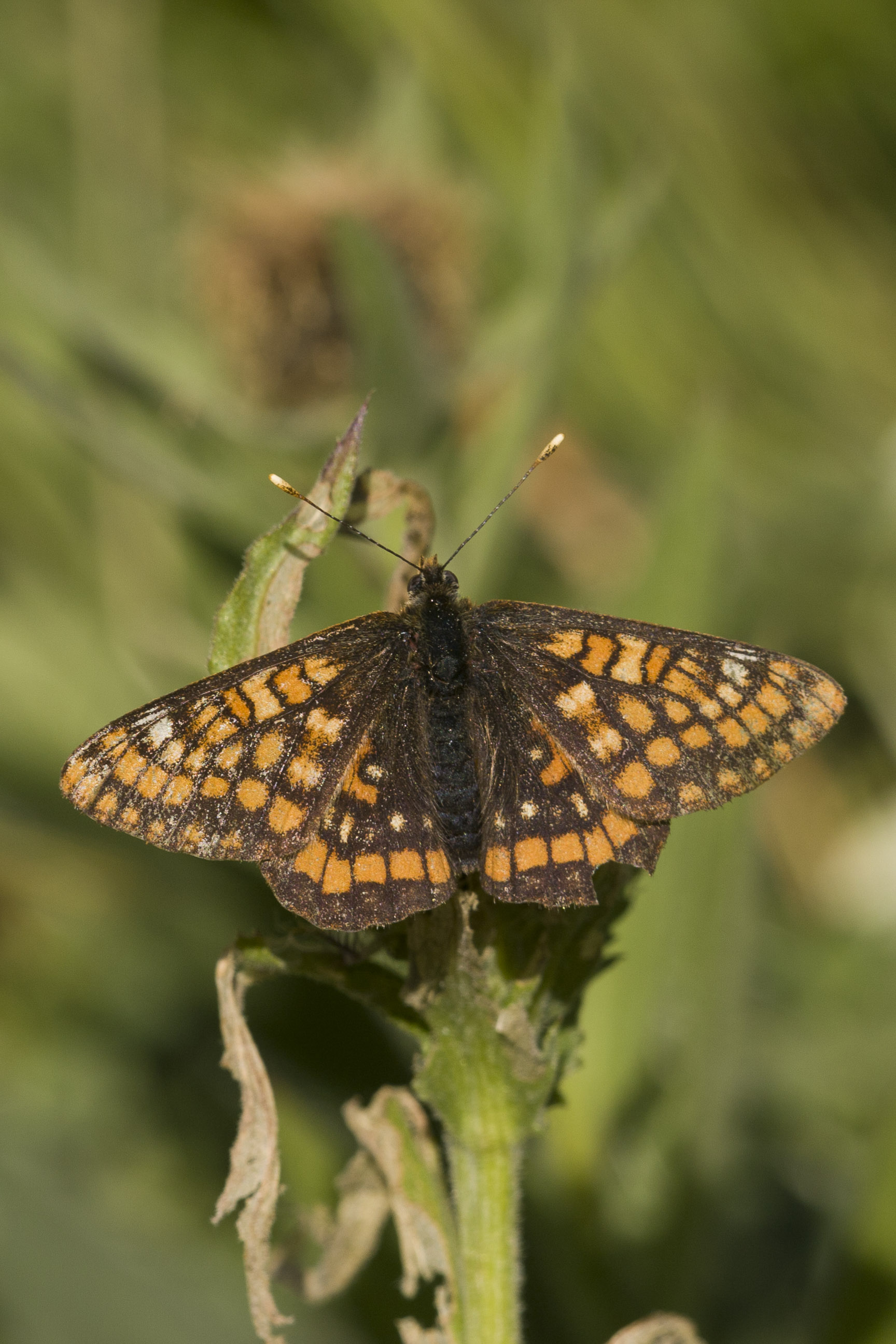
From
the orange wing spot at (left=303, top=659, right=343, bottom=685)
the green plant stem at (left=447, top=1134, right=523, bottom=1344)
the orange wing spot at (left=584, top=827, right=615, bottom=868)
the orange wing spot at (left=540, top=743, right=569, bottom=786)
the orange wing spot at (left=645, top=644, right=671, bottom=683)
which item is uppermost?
the orange wing spot at (left=303, top=659, right=343, bottom=685)

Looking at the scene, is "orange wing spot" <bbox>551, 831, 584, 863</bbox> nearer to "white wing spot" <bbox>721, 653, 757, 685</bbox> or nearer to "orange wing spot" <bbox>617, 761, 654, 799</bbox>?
"orange wing spot" <bbox>617, 761, 654, 799</bbox>

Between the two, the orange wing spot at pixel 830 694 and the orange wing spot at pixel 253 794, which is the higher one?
the orange wing spot at pixel 253 794

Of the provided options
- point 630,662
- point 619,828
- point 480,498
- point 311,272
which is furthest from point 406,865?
point 311,272

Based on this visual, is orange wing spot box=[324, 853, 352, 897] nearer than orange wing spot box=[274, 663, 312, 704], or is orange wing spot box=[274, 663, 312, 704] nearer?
orange wing spot box=[324, 853, 352, 897]

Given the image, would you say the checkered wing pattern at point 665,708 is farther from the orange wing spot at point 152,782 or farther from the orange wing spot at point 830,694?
the orange wing spot at point 152,782

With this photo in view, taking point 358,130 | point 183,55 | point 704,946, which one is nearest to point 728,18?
point 358,130

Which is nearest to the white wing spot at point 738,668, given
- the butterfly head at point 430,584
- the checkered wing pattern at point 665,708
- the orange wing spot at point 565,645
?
the checkered wing pattern at point 665,708

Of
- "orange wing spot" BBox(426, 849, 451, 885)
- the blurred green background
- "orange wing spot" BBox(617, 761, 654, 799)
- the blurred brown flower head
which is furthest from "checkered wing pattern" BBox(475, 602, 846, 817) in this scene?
the blurred brown flower head
